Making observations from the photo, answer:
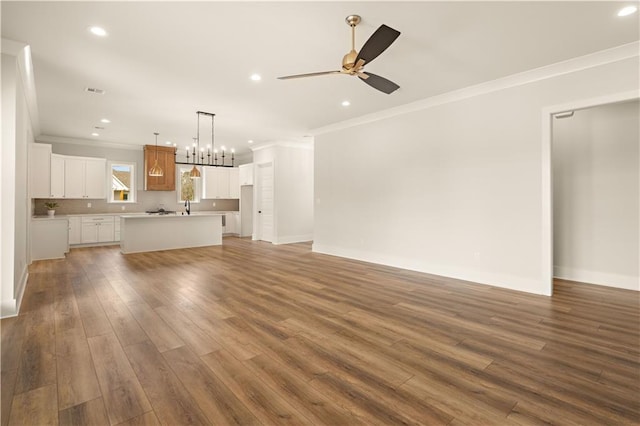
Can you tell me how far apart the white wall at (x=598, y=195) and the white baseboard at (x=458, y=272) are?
1349 millimetres

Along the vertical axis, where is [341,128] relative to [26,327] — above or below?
above

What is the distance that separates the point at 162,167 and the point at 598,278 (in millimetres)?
10832

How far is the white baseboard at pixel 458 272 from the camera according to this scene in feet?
13.6

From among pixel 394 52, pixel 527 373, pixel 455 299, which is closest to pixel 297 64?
pixel 394 52

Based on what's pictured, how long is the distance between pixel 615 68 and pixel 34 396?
6.33 metres

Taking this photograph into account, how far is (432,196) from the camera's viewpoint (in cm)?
523

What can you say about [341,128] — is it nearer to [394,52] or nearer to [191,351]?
[394,52]

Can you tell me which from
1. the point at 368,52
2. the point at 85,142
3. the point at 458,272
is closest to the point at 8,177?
the point at 368,52

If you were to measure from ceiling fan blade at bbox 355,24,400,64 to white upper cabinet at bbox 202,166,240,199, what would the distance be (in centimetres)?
885

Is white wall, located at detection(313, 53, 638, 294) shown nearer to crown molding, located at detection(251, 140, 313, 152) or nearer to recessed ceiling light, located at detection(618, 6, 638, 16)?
recessed ceiling light, located at detection(618, 6, 638, 16)

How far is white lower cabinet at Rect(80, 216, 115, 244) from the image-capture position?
8.12 metres

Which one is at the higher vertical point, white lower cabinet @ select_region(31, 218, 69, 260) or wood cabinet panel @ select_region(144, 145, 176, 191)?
wood cabinet panel @ select_region(144, 145, 176, 191)

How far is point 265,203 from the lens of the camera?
9.38 m

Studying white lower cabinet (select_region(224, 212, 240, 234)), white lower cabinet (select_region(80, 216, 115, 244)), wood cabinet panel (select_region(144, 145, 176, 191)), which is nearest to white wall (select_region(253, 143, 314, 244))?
white lower cabinet (select_region(224, 212, 240, 234))
